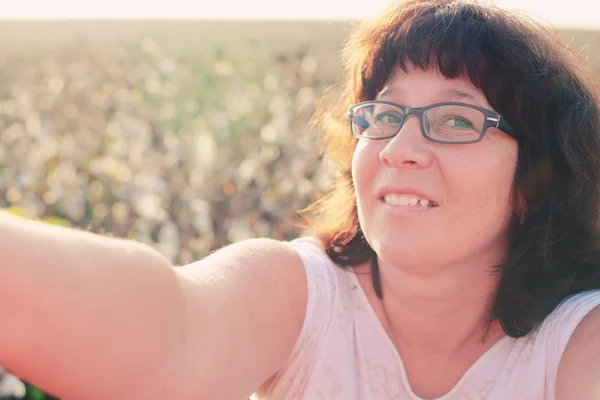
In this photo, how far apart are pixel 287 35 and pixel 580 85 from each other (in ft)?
12.5

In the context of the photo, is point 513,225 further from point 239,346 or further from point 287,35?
point 287,35

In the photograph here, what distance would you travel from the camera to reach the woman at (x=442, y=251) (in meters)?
2.03

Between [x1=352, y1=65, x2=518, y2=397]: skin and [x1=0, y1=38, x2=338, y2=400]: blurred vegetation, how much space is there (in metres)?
1.46

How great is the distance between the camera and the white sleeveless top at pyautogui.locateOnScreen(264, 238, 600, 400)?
2135 mm

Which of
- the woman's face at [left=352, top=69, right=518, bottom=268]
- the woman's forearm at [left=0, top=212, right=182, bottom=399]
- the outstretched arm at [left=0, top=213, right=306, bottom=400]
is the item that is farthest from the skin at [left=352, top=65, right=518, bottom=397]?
the woman's forearm at [left=0, top=212, right=182, bottom=399]

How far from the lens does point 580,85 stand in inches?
93.4

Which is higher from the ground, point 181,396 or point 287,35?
point 181,396

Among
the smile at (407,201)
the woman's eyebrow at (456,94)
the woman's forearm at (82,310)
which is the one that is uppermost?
the woman's eyebrow at (456,94)

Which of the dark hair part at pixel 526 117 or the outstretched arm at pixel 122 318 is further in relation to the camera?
the dark hair part at pixel 526 117

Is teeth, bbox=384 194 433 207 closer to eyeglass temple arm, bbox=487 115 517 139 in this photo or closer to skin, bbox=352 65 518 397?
skin, bbox=352 65 518 397

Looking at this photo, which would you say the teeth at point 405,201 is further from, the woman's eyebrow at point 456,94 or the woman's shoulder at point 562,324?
the woman's shoulder at point 562,324

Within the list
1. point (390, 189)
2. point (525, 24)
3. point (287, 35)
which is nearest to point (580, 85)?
point (525, 24)

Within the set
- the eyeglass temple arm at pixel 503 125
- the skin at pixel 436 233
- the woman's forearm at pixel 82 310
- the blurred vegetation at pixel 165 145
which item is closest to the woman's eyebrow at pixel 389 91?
the skin at pixel 436 233

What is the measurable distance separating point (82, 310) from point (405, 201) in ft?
3.29
